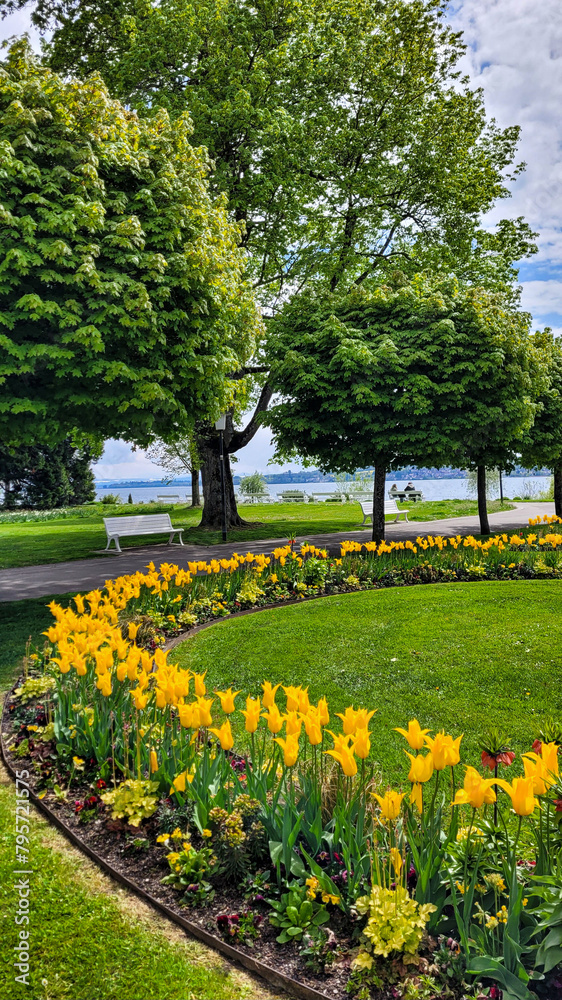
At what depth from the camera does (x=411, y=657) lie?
6.24m

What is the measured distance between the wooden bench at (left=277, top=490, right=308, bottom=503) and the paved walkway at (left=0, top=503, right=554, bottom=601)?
665 inches

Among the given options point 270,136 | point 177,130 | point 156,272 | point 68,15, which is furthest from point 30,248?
point 68,15

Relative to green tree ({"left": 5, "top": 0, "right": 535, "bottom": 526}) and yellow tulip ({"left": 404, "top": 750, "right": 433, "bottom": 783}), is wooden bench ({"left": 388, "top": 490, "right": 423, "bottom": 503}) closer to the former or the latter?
green tree ({"left": 5, "top": 0, "right": 535, "bottom": 526})

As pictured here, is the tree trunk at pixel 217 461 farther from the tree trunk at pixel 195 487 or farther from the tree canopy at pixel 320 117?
the tree trunk at pixel 195 487

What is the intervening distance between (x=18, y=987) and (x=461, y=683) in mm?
4256

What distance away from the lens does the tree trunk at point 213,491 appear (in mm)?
19297

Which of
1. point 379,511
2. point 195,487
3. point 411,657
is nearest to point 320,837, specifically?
point 411,657

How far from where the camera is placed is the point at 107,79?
15977mm

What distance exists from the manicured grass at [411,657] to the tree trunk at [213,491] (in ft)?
36.1

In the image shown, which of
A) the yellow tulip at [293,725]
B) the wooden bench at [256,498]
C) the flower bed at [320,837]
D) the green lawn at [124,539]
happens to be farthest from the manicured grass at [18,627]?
the wooden bench at [256,498]

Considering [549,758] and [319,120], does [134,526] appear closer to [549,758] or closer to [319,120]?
[319,120]

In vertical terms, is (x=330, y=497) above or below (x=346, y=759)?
above

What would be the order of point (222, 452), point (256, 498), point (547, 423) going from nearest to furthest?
1. point (222, 452)
2. point (547, 423)
3. point (256, 498)

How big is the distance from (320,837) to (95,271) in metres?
6.34
